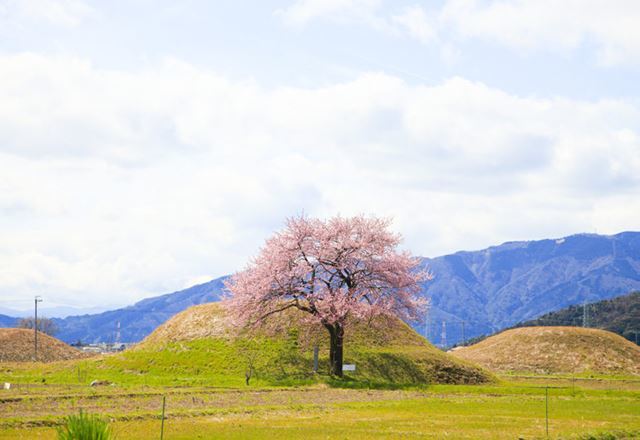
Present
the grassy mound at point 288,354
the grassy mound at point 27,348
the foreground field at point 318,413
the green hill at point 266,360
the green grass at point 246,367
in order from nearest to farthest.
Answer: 1. the foreground field at point 318,413
2. the green grass at point 246,367
3. the green hill at point 266,360
4. the grassy mound at point 288,354
5. the grassy mound at point 27,348

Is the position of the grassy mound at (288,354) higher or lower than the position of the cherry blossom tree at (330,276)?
lower

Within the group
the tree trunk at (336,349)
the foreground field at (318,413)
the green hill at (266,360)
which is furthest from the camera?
the tree trunk at (336,349)

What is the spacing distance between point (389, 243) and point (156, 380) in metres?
26.7

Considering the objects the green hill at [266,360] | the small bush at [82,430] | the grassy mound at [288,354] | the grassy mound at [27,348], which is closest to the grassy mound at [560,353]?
the green hill at [266,360]

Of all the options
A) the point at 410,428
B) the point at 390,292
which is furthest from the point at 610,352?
the point at 410,428

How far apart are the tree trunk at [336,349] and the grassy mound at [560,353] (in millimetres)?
41936

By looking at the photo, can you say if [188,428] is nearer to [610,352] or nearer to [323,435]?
[323,435]

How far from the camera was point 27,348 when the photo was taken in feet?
351

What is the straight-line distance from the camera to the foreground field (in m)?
32.4

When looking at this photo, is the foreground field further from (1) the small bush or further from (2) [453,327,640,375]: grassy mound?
(2) [453,327,640,375]: grassy mound

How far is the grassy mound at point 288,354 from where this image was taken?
6794cm

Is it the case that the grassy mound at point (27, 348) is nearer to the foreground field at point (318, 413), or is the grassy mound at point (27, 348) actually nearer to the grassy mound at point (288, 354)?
the grassy mound at point (288, 354)

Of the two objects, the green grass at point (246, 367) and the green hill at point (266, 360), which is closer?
the green grass at point (246, 367)

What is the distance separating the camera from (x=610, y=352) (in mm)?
100625
